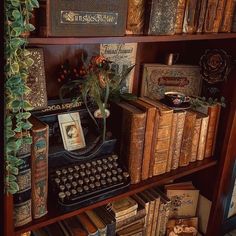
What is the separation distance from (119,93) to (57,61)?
29 cm

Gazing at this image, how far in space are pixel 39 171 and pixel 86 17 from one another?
0.50 meters

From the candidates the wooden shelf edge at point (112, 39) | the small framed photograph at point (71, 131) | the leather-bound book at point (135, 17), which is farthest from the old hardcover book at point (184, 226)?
the leather-bound book at point (135, 17)

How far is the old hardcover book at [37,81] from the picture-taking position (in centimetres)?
119

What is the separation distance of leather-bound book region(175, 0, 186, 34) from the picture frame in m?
0.31

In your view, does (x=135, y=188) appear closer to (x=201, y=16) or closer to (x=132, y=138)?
(x=132, y=138)

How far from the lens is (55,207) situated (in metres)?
1.25

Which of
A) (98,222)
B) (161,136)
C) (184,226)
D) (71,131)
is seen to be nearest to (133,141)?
(161,136)

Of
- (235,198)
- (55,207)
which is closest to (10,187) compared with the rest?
(55,207)

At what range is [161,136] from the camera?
4.75 feet

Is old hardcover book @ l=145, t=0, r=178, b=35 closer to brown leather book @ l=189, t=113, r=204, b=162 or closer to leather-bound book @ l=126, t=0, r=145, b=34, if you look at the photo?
leather-bound book @ l=126, t=0, r=145, b=34

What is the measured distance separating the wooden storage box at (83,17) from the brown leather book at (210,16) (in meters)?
0.40

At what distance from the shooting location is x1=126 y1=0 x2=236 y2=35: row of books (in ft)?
3.92

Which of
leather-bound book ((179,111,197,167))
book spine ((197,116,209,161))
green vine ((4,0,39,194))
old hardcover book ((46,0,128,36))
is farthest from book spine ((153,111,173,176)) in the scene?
green vine ((4,0,39,194))

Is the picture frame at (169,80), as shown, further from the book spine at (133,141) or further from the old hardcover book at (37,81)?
the old hardcover book at (37,81)
